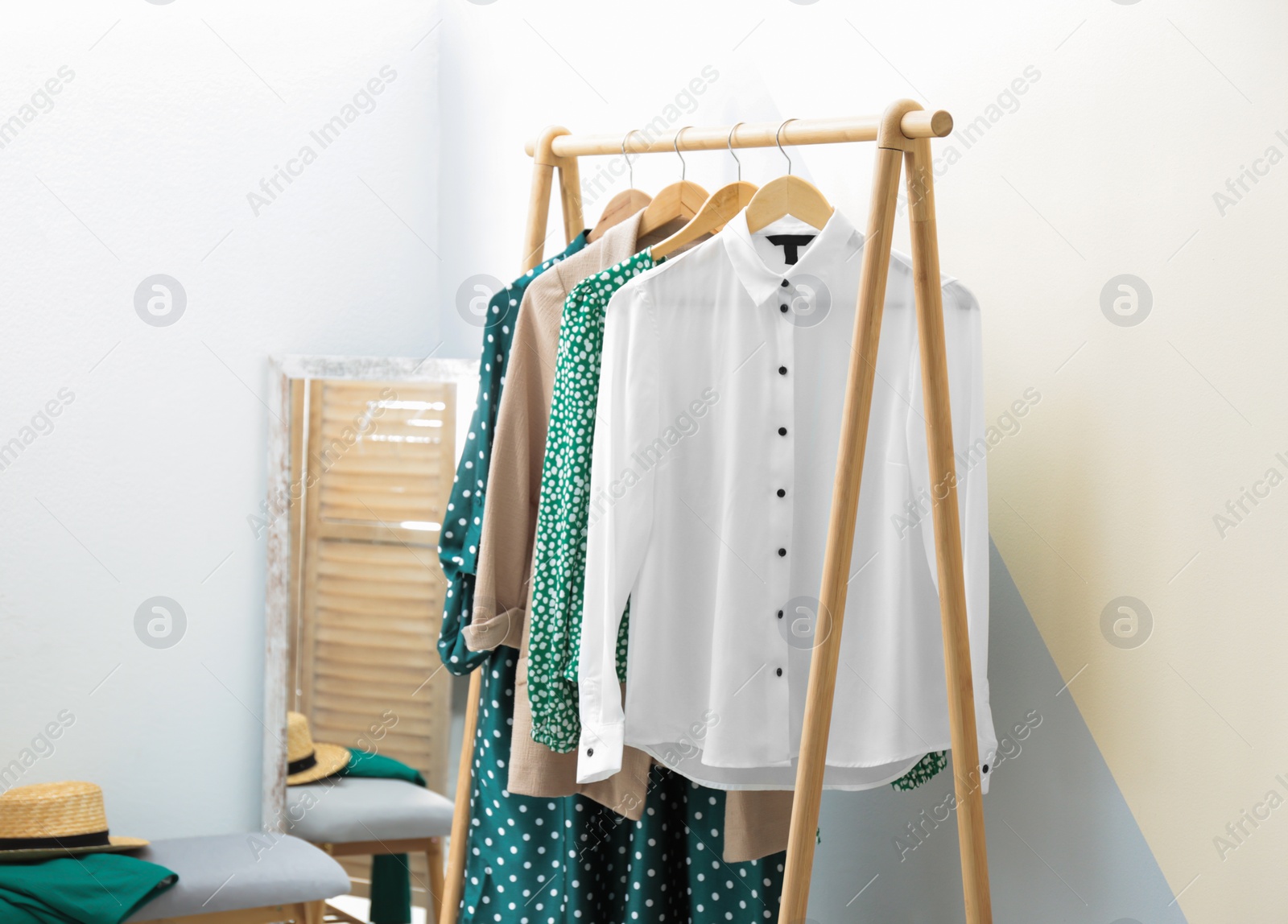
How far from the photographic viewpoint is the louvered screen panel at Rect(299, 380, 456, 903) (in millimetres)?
2525

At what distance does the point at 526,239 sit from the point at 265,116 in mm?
1018

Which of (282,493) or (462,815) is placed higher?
(282,493)

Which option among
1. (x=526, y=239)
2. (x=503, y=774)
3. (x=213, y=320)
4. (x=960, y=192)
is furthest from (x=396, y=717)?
(x=960, y=192)

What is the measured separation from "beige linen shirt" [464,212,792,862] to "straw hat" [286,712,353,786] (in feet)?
3.42

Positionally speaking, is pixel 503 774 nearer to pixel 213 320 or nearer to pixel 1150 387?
pixel 1150 387

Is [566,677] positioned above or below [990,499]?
below

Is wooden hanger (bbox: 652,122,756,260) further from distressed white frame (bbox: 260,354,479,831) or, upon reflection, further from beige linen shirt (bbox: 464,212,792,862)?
distressed white frame (bbox: 260,354,479,831)

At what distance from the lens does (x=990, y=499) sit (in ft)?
5.75

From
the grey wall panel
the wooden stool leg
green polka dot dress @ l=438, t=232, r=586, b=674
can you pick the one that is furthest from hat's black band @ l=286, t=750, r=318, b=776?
the grey wall panel

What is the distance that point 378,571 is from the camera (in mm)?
2547

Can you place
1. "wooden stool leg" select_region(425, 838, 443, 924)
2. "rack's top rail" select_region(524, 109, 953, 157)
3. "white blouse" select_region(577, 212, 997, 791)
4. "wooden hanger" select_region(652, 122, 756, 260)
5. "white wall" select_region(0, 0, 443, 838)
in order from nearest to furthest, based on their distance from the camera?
"rack's top rail" select_region(524, 109, 953, 157) → "white blouse" select_region(577, 212, 997, 791) → "wooden hanger" select_region(652, 122, 756, 260) → "white wall" select_region(0, 0, 443, 838) → "wooden stool leg" select_region(425, 838, 443, 924)

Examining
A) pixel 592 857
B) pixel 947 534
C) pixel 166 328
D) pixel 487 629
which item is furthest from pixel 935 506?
pixel 166 328

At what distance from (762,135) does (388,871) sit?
1912mm

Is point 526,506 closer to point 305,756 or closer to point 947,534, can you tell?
point 947,534
